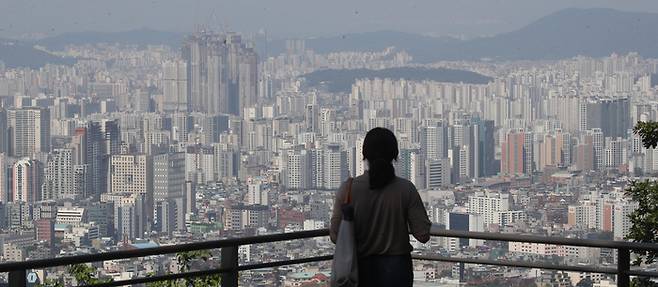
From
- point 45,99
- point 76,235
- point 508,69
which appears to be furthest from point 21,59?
point 76,235

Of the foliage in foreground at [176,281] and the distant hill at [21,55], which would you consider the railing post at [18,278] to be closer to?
the foliage in foreground at [176,281]

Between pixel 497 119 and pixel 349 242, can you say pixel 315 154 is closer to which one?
pixel 497 119

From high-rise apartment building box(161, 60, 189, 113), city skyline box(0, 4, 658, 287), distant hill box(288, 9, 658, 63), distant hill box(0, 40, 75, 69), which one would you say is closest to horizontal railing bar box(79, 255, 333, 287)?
city skyline box(0, 4, 658, 287)

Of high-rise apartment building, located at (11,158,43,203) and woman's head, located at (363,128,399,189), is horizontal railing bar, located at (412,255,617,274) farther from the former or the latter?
high-rise apartment building, located at (11,158,43,203)

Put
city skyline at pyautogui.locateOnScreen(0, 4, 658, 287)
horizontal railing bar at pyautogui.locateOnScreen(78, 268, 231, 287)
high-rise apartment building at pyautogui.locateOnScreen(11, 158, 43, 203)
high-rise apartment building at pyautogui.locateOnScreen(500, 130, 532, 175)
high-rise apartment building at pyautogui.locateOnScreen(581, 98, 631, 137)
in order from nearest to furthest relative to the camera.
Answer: horizontal railing bar at pyautogui.locateOnScreen(78, 268, 231, 287)
city skyline at pyautogui.locateOnScreen(0, 4, 658, 287)
high-rise apartment building at pyautogui.locateOnScreen(11, 158, 43, 203)
high-rise apartment building at pyautogui.locateOnScreen(500, 130, 532, 175)
high-rise apartment building at pyautogui.locateOnScreen(581, 98, 631, 137)

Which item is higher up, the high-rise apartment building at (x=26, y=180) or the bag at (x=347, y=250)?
the bag at (x=347, y=250)

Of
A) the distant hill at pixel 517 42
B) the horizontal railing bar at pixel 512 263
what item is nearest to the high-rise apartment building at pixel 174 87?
the distant hill at pixel 517 42
